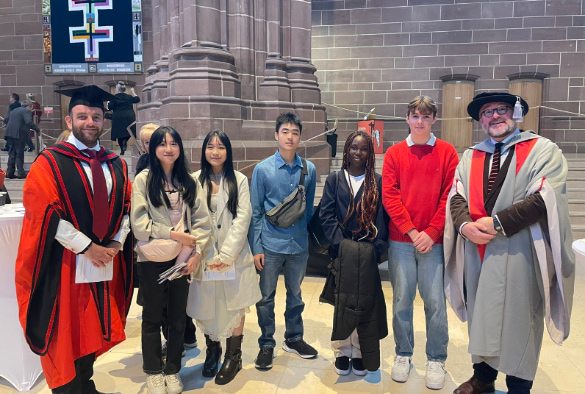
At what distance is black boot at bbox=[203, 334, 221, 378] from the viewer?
2846 mm

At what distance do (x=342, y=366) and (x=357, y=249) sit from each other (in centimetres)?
82

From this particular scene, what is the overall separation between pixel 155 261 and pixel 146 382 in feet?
2.79

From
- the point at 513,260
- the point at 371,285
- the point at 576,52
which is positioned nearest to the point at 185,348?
the point at 371,285

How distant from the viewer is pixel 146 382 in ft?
9.02

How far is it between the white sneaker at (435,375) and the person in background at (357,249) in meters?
0.33

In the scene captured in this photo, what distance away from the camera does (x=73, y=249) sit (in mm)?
2209

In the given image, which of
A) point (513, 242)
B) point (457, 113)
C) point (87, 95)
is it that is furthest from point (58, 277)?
point (457, 113)

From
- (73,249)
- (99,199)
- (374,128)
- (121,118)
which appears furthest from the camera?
(374,128)

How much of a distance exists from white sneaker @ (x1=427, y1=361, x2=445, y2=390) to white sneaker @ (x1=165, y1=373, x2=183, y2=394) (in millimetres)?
1511

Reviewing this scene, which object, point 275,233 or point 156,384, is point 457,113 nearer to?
point 275,233

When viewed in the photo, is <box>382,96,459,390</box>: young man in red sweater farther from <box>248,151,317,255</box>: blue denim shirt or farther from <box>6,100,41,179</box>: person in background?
<box>6,100,41,179</box>: person in background

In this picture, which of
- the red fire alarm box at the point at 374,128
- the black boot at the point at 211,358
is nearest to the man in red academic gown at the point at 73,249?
the black boot at the point at 211,358

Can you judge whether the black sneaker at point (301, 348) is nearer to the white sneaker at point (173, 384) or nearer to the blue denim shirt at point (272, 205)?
the blue denim shirt at point (272, 205)

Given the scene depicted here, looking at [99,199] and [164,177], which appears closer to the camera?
[99,199]
